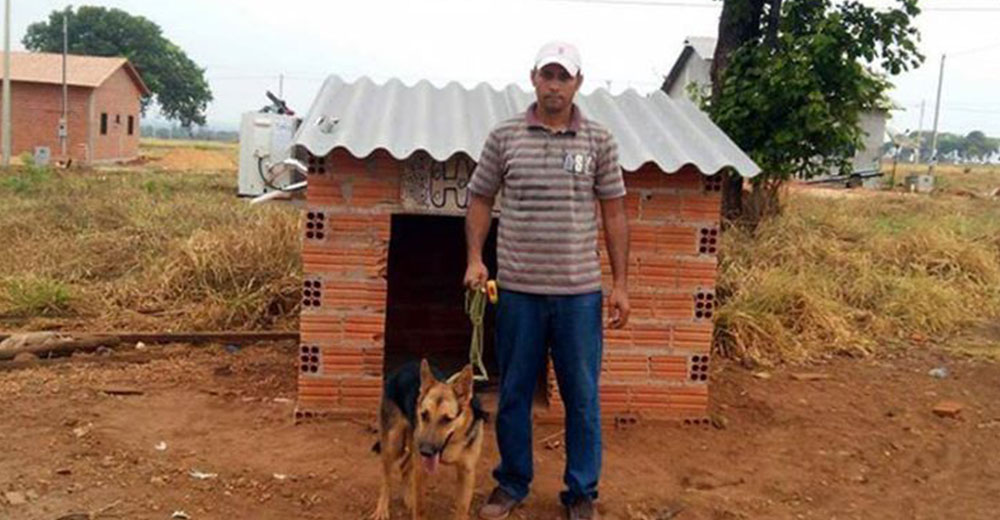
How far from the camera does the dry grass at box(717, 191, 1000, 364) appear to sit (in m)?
7.36

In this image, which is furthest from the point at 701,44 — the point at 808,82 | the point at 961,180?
the point at 808,82

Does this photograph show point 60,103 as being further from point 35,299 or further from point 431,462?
point 431,462

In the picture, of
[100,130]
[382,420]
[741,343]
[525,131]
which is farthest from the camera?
[100,130]

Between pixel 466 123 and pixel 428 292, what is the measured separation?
7.79 feet

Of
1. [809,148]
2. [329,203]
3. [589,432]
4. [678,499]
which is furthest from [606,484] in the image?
[809,148]

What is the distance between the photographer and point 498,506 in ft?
13.0

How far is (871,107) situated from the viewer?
1006 cm

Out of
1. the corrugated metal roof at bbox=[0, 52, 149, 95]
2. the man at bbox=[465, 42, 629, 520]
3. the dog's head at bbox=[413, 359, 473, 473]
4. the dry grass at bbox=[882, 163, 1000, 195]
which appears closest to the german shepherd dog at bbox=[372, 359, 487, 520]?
the dog's head at bbox=[413, 359, 473, 473]

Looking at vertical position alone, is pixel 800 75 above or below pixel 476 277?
above

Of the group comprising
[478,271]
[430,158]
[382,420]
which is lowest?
[382,420]

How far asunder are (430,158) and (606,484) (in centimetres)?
199

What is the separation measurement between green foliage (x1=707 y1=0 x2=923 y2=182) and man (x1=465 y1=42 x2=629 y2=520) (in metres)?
6.20

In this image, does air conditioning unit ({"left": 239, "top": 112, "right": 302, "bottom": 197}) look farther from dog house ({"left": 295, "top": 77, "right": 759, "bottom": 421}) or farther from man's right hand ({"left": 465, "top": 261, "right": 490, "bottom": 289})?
man's right hand ({"left": 465, "top": 261, "right": 490, "bottom": 289})

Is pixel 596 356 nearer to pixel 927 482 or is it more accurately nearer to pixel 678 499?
pixel 678 499
